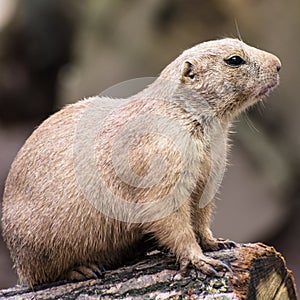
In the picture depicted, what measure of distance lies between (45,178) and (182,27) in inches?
282

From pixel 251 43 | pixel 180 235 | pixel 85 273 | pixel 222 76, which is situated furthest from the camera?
pixel 251 43

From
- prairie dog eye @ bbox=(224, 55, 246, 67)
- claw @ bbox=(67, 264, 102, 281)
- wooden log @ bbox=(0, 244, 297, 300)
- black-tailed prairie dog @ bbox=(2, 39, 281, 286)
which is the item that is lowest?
wooden log @ bbox=(0, 244, 297, 300)

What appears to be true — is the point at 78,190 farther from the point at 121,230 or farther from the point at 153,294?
the point at 153,294

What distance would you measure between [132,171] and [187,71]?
832mm

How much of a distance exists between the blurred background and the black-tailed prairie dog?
587 cm

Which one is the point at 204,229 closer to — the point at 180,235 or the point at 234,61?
the point at 180,235

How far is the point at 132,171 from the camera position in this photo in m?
4.84

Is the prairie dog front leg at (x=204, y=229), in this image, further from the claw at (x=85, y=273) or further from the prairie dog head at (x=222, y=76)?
the claw at (x=85, y=273)

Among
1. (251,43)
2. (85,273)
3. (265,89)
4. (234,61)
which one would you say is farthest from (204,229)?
(251,43)

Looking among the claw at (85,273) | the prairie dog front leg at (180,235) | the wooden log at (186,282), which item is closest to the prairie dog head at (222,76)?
the prairie dog front leg at (180,235)

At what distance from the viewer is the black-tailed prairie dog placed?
15.7 ft

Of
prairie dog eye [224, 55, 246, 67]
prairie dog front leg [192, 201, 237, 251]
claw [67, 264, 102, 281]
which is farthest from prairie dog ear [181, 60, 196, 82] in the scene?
claw [67, 264, 102, 281]

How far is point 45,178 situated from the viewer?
502 cm

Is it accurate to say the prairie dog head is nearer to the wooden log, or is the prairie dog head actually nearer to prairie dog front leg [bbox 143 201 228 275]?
prairie dog front leg [bbox 143 201 228 275]
